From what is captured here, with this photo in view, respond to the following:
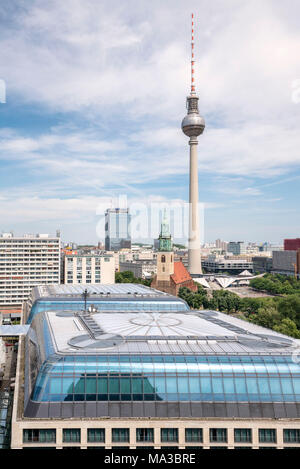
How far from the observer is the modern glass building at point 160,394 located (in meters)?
24.1

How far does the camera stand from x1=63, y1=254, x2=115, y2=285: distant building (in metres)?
113

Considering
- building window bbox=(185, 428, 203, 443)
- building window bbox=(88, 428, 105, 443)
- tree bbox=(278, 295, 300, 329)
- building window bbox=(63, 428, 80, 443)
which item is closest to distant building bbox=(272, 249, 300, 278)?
tree bbox=(278, 295, 300, 329)

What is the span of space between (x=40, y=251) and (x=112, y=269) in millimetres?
20473

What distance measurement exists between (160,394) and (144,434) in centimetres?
251

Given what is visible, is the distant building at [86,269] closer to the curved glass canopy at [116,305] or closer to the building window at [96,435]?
the curved glass canopy at [116,305]

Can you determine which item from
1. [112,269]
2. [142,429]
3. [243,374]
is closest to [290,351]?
[243,374]

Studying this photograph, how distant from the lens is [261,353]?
28.5 meters

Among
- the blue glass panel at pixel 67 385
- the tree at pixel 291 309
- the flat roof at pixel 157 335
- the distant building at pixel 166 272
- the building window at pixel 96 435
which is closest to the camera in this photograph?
the building window at pixel 96 435

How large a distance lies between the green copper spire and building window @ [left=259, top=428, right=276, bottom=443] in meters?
81.6

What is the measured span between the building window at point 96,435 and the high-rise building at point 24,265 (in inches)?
3431

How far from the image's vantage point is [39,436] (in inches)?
934

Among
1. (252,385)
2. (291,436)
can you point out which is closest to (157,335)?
(252,385)

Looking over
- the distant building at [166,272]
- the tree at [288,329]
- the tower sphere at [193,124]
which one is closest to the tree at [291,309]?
the tree at [288,329]

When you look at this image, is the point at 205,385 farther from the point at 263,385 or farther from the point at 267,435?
the point at 267,435
